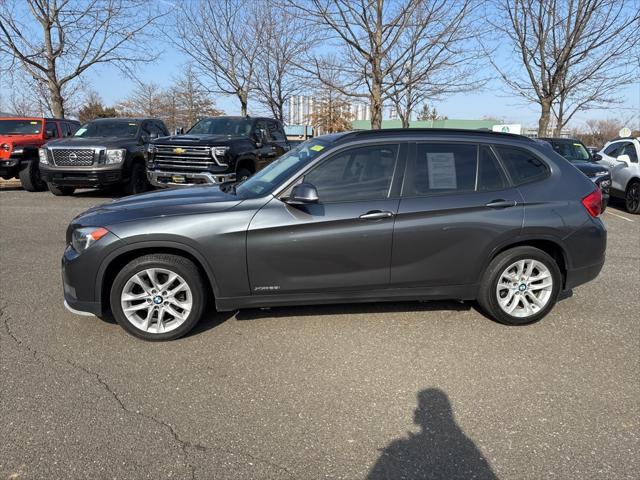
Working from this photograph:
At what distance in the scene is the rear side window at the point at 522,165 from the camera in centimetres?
402

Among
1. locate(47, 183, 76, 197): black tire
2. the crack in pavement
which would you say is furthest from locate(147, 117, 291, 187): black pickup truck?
the crack in pavement

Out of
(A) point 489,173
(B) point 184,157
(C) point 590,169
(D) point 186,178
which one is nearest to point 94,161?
(B) point 184,157

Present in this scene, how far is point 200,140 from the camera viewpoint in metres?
9.30

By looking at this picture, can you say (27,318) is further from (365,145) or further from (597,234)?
(597,234)

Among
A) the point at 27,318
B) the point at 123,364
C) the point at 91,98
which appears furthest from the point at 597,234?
the point at 91,98

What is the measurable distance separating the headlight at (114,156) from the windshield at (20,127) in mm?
3863

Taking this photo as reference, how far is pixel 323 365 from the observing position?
3326 millimetres

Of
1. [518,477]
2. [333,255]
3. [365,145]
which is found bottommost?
[518,477]

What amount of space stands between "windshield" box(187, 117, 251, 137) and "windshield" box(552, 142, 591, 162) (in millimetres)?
8141

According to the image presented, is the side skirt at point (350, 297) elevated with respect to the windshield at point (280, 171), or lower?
lower

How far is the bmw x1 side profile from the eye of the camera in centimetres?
356

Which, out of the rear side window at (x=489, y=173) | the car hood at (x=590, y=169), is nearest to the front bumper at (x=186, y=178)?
the rear side window at (x=489, y=173)

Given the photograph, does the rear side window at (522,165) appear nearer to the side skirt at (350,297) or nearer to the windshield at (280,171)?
the side skirt at (350,297)

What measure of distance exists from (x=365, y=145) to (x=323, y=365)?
5.98ft
